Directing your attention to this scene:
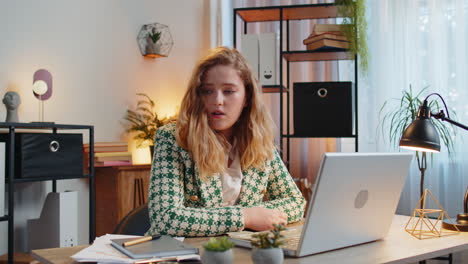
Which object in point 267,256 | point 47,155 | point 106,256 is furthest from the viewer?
point 47,155

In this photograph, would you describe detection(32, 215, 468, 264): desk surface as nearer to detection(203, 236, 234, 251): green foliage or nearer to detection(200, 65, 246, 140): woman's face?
detection(203, 236, 234, 251): green foliage

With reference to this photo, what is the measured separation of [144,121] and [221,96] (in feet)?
6.72

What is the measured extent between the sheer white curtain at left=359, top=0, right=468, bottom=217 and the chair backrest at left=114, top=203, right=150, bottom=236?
84.3 inches

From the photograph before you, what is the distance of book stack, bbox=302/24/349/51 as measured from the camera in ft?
11.0

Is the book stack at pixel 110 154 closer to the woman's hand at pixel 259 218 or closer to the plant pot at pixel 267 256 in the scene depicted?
the woman's hand at pixel 259 218

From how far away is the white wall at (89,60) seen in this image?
2965 millimetres

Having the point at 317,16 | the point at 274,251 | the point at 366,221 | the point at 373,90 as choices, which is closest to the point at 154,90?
the point at 317,16

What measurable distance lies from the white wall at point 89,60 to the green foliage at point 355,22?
1.14 metres

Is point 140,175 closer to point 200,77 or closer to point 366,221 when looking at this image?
point 200,77

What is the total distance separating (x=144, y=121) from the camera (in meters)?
3.70

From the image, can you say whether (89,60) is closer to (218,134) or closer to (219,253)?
(218,134)

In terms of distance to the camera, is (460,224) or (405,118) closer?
(460,224)

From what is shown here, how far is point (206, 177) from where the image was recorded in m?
1.69

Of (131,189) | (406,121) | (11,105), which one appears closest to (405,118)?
(406,121)
